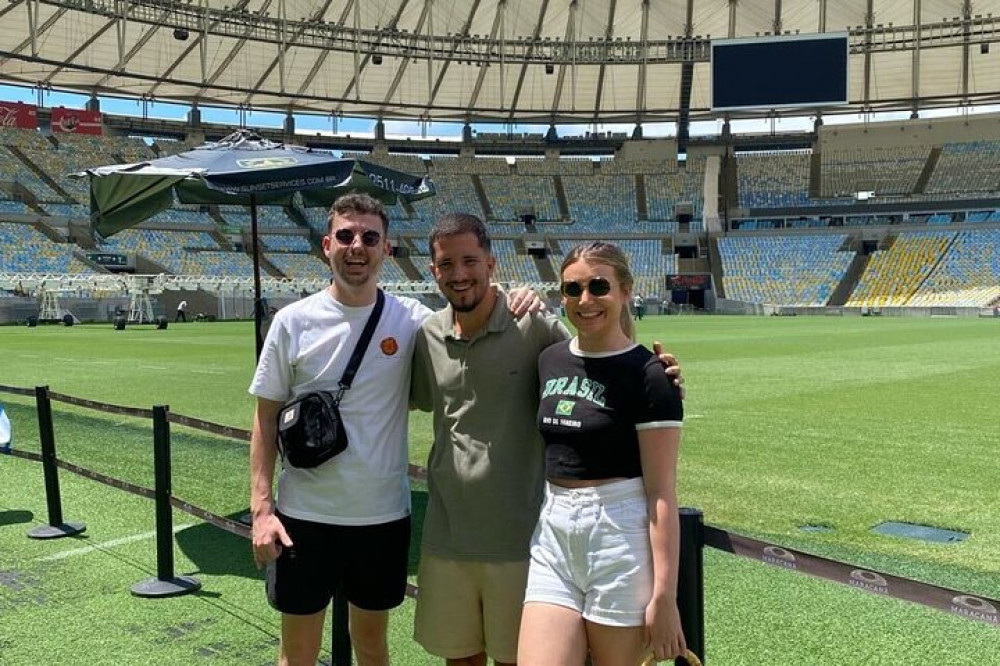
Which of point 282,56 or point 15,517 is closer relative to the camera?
point 15,517

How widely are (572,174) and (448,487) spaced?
248ft

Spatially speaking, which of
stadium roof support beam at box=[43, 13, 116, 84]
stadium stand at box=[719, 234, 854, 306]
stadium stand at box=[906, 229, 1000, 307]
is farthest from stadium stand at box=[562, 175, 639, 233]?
stadium roof support beam at box=[43, 13, 116, 84]

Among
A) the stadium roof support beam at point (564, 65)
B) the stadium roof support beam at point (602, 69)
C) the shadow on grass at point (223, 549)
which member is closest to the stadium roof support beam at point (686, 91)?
the stadium roof support beam at point (602, 69)

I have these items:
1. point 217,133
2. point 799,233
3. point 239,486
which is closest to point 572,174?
point 799,233

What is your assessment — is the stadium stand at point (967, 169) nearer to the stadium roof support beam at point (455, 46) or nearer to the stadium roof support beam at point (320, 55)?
the stadium roof support beam at point (455, 46)

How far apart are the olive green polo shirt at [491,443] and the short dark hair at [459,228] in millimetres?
223

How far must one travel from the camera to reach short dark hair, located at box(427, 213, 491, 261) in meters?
2.82

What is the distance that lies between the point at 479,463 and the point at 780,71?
5972 cm

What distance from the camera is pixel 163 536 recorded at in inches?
188

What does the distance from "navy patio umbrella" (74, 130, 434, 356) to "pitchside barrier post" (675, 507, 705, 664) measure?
13.1ft

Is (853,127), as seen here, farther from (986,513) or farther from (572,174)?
(986,513)

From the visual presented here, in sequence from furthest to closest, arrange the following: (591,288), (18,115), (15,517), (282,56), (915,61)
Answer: (18,115), (915,61), (282,56), (15,517), (591,288)

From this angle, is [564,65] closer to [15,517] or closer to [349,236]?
[15,517]

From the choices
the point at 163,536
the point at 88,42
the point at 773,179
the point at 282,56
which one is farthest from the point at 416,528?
the point at 773,179
